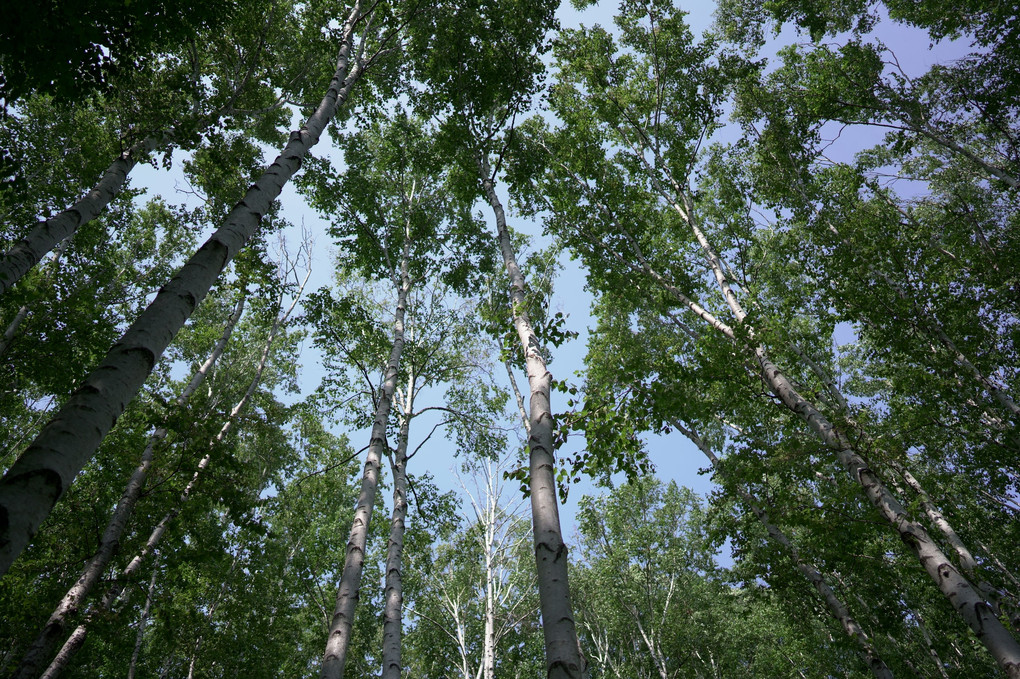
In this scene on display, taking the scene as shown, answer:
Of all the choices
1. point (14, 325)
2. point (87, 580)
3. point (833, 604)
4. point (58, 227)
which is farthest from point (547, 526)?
point (14, 325)

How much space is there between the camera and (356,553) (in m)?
6.51

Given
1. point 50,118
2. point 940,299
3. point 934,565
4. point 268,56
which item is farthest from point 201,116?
point 940,299

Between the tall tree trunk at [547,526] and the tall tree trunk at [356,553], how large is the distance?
347 centimetres

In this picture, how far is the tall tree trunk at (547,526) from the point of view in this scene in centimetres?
285

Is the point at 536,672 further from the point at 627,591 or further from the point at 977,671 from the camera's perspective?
the point at 977,671

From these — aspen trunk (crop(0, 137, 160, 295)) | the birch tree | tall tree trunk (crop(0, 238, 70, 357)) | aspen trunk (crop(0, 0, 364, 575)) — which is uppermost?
the birch tree

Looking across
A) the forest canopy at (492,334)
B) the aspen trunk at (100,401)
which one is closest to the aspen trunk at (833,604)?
the forest canopy at (492,334)

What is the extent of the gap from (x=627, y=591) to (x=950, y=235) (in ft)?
44.8

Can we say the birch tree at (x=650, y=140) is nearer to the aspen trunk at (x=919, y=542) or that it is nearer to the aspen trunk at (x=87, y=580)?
the aspen trunk at (x=919, y=542)

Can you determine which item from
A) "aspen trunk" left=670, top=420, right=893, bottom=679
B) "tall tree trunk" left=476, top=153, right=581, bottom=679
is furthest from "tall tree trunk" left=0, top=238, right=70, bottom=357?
"aspen trunk" left=670, top=420, right=893, bottom=679

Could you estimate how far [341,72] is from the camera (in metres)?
6.96

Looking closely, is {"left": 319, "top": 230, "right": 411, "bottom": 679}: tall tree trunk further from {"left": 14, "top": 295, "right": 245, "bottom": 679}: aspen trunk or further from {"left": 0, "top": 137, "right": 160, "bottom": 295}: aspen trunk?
{"left": 0, "top": 137, "right": 160, "bottom": 295}: aspen trunk

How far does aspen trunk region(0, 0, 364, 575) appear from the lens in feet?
6.15

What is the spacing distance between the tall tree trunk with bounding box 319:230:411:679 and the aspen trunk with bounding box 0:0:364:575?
422 centimetres
